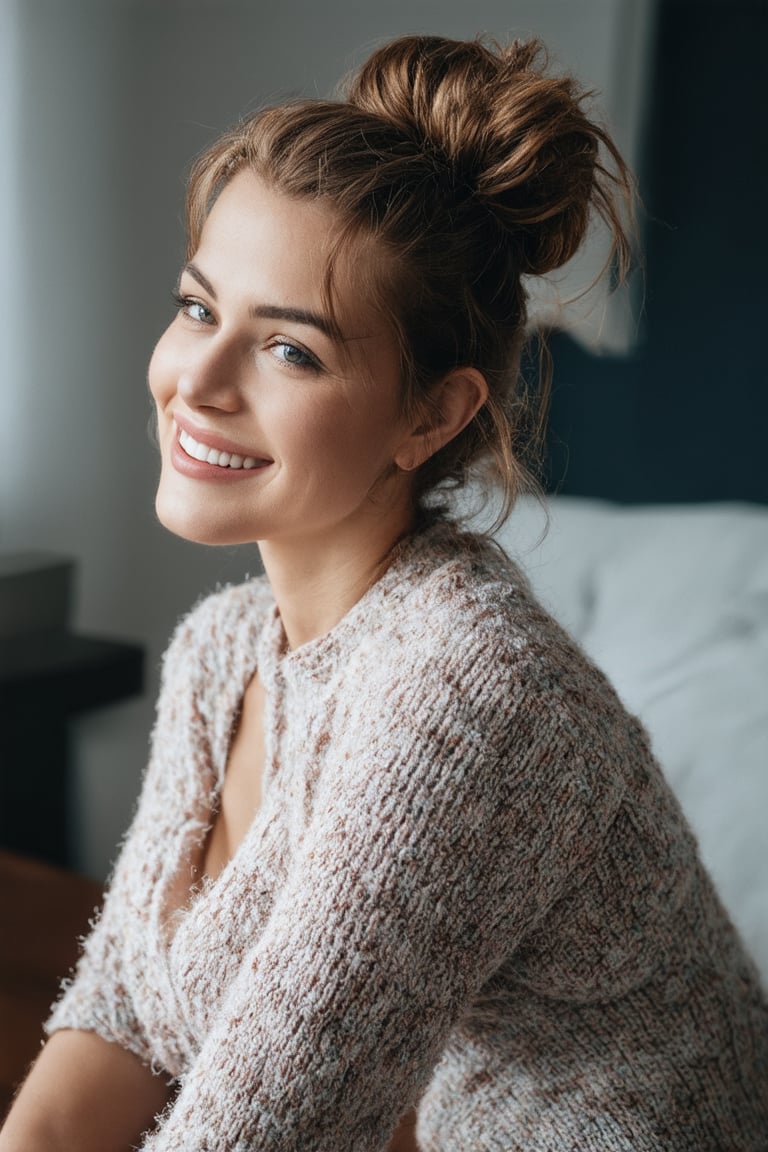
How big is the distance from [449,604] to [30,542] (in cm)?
171

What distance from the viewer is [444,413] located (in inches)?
37.9

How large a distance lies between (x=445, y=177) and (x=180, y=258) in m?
1.73

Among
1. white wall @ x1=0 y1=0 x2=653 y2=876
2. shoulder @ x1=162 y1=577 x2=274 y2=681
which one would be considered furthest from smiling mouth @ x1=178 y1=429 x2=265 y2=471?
white wall @ x1=0 y1=0 x2=653 y2=876

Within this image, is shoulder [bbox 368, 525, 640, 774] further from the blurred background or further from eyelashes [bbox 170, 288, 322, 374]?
the blurred background

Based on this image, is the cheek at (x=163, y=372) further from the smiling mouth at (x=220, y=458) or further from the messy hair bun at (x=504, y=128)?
the messy hair bun at (x=504, y=128)

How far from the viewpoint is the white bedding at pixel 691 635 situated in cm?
124

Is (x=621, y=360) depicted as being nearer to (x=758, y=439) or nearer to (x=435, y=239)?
(x=758, y=439)

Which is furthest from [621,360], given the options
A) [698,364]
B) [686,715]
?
[686,715]

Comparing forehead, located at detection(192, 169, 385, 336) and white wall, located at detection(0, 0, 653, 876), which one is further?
white wall, located at detection(0, 0, 653, 876)

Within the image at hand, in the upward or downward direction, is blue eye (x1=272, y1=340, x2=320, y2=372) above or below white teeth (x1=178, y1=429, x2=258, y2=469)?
above

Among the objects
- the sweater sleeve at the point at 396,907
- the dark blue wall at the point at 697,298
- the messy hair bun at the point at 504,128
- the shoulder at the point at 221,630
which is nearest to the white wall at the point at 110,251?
the dark blue wall at the point at 697,298

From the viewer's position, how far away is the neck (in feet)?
3.25

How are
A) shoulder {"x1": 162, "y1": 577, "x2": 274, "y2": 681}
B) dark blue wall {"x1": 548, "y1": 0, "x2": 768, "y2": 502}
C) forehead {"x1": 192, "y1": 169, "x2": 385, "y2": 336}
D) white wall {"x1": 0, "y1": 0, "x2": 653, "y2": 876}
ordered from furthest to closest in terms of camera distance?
white wall {"x1": 0, "y1": 0, "x2": 653, "y2": 876}, dark blue wall {"x1": 548, "y1": 0, "x2": 768, "y2": 502}, shoulder {"x1": 162, "y1": 577, "x2": 274, "y2": 681}, forehead {"x1": 192, "y1": 169, "x2": 385, "y2": 336}

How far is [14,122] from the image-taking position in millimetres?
2211
